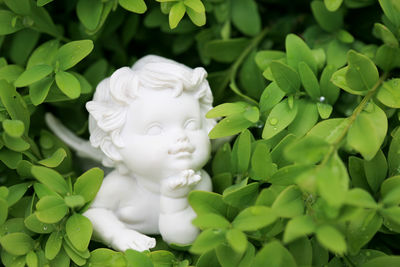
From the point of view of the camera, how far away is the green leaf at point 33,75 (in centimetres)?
103

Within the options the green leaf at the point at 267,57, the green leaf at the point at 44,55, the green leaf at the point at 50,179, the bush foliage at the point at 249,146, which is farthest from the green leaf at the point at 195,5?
the green leaf at the point at 50,179

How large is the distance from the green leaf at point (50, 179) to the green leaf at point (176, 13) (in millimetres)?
381

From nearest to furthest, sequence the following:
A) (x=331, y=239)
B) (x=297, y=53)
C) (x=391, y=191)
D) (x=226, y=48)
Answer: (x=331, y=239), (x=391, y=191), (x=297, y=53), (x=226, y=48)

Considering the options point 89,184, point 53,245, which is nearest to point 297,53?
point 89,184

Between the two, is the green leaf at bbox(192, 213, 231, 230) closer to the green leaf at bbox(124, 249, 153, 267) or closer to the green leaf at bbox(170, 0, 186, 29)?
the green leaf at bbox(124, 249, 153, 267)

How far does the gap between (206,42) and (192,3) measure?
0.32 meters

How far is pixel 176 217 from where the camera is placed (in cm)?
104

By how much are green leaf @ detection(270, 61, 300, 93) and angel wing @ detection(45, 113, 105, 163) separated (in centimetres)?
43

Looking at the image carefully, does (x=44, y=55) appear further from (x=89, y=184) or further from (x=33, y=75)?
(x=89, y=184)

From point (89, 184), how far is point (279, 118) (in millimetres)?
407

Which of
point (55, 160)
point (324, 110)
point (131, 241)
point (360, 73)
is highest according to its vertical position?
point (360, 73)

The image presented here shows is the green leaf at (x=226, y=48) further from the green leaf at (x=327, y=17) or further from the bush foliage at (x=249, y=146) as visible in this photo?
the green leaf at (x=327, y=17)

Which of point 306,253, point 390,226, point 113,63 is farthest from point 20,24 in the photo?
point 390,226

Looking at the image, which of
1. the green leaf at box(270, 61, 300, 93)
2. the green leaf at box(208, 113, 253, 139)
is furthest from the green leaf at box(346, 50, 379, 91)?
the green leaf at box(208, 113, 253, 139)
